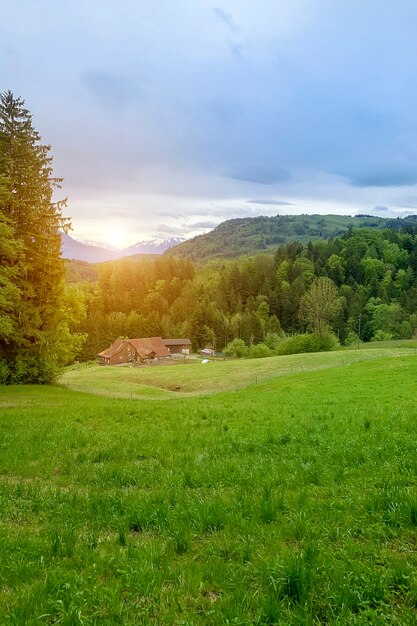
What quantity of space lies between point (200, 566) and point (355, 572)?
6.04 feet

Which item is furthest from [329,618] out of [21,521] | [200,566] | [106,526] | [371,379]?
[371,379]

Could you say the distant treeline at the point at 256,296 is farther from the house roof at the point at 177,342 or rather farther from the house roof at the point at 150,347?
the house roof at the point at 150,347

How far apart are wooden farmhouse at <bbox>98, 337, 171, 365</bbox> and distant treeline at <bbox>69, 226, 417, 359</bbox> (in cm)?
1122

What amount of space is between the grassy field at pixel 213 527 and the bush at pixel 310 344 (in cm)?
8471

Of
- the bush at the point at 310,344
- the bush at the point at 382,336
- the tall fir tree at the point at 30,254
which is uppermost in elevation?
the tall fir tree at the point at 30,254

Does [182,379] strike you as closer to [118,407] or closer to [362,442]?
[118,407]

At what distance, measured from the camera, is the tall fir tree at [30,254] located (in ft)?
111

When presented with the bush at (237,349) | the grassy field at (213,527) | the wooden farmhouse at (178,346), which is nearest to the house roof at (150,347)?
the wooden farmhouse at (178,346)

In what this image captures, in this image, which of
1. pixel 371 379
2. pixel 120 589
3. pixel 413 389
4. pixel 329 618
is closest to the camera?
pixel 329 618

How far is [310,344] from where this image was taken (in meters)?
95.6

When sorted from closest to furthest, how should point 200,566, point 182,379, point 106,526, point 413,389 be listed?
point 200,566 < point 106,526 < point 413,389 < point 182,379

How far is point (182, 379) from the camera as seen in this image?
193 ft

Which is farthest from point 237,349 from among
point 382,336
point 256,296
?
point 382,336

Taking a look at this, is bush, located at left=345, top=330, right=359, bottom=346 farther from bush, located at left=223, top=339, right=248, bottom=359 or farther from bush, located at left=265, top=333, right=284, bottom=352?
bush, located at left=223, top=339, right=248, bottom=359
